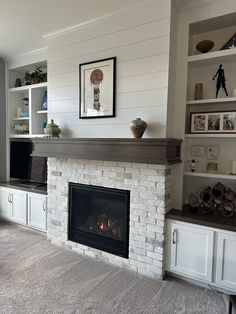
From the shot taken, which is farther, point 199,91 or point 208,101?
point 199,91

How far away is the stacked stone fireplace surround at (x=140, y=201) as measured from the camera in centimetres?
241

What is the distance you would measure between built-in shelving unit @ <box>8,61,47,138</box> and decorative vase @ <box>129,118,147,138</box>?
1984mm

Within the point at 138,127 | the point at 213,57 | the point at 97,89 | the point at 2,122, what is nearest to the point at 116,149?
the point at 138,127

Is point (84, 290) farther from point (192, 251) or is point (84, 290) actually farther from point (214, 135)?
point (214, 135)

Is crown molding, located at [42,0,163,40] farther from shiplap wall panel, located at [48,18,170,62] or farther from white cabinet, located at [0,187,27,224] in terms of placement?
white cabinet, located at [0,187,27,224]

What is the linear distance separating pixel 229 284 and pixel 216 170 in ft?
3.60

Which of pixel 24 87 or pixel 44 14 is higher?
pixel 44 14

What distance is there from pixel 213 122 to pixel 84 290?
2.13 meters

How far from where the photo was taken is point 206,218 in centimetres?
231

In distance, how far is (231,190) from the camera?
252cm

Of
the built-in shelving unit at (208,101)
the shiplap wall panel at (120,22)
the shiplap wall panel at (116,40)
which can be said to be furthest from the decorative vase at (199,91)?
the shiplap wall panel at (120,22)

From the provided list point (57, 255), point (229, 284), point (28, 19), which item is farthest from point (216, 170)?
point (28, 19)

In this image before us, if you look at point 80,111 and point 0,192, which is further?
point 0,192

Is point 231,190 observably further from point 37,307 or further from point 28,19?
point 28,19
